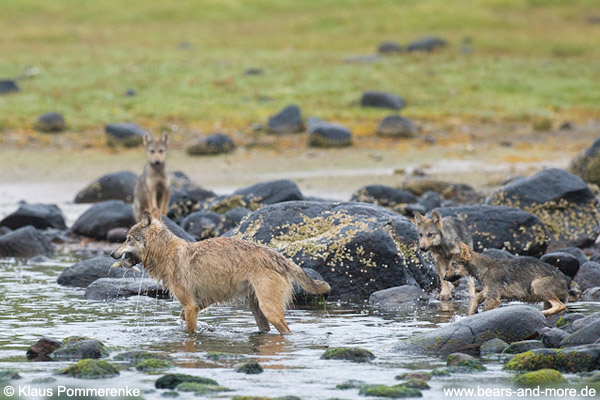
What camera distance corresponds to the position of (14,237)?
59.5 ft

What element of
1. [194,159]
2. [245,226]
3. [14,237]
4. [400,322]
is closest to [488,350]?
[400,322]

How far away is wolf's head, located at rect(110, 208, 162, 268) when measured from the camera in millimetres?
11211

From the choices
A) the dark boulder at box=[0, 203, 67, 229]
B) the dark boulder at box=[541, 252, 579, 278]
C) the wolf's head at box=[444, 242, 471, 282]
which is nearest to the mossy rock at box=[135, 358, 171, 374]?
the wolf's head at box=[444, 242, 471, 282]

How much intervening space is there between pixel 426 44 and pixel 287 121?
97.5 ft

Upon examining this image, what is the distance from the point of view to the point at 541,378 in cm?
834

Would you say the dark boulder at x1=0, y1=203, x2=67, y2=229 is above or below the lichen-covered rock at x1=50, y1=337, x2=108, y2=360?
above

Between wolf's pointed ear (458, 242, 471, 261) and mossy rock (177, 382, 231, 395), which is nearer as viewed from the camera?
mossy rock (177, 382, 231, 395)

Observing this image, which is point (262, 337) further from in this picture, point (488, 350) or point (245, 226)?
point (245, 226)

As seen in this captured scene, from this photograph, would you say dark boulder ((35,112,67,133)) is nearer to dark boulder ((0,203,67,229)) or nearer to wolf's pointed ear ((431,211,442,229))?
dark boulder ((0,203,67,229))

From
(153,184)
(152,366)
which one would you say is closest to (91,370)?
(152,366)

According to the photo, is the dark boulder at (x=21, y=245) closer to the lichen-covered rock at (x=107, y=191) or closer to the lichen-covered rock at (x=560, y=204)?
the lichen-covered rock at (x=107, y=191)

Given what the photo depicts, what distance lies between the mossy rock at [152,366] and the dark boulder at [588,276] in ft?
22.9

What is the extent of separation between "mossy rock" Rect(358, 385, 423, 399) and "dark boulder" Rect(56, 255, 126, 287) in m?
7.36

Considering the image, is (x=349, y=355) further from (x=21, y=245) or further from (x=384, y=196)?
(x=384, y=196)
